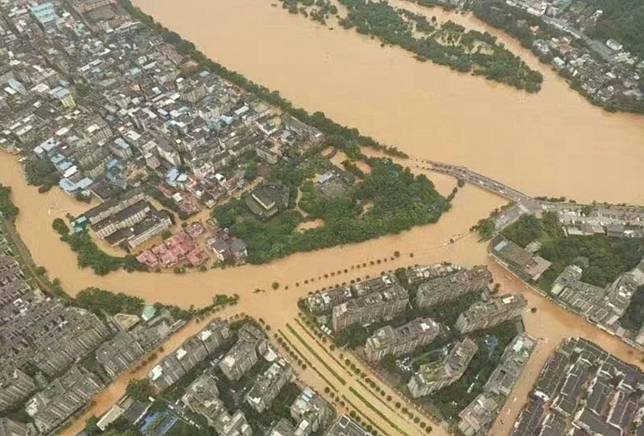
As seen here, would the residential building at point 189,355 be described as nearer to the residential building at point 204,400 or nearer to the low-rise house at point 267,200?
the residential building at point 204,400

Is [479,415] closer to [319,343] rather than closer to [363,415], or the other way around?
[363,415]

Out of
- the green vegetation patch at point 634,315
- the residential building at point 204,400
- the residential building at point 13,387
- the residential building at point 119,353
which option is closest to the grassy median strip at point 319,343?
the residential building at point 204,400

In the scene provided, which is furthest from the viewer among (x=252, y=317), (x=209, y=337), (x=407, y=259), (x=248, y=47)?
(x=248, y=47)

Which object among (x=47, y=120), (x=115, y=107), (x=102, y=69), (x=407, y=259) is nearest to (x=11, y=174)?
(x=47, y=120)

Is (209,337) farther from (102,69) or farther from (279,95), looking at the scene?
(102,69)

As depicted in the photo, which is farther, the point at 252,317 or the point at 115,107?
the point at 115,107

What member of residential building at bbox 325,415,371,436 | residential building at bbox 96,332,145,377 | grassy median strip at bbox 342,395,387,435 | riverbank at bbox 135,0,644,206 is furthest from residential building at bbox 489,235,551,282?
residential building at bbox 96,332,145,377
